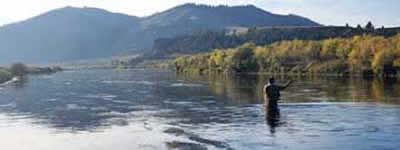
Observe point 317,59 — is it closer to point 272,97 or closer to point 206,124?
point 272,97

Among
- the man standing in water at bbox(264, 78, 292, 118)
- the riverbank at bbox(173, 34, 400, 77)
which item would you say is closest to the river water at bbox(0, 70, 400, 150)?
Answer: the man standing in water at bbox(264, 78, 292, 118)

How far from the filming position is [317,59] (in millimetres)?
155250

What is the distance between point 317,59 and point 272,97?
11440 cm

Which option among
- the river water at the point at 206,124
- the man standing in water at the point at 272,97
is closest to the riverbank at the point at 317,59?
the river water at the point at 206,124

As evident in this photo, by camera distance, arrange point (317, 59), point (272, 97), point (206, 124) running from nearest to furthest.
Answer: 1. point (206, 124)
2. point (272, 97)
3. point (317, 59)

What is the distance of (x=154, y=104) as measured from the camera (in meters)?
59.8

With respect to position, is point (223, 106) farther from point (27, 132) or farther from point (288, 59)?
point (288, 59)

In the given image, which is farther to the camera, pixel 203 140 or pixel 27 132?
pixel 27 132

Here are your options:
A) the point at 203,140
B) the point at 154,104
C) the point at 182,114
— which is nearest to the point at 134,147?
the point at 203,140

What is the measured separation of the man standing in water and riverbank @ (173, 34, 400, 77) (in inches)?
3020

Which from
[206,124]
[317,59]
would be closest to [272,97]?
[206,124]

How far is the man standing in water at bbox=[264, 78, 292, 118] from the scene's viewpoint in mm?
42156

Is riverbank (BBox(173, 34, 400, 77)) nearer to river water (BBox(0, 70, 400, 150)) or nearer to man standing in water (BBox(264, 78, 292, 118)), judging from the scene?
river water (BBox(0, 70, 400, 150))

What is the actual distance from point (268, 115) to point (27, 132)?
1440 cm
